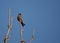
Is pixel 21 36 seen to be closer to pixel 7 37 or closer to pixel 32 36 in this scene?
pixel 7 37

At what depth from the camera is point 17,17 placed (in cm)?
3966

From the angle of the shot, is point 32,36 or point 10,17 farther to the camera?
point 32,36

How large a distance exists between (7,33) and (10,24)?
179 centimetres

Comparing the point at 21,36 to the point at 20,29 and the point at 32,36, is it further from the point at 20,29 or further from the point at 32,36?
the point at 32,36

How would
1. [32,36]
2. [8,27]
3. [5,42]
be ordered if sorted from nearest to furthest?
[5,42]
[8,27]
[32,36]

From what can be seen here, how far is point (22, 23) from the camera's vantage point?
39250 millimetres

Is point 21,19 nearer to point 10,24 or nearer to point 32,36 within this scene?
point 10,24

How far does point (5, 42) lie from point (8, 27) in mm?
2931

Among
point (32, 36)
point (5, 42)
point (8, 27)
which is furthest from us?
point (32, 36)

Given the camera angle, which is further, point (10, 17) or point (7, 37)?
point (10, 17)

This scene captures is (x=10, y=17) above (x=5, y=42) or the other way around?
above

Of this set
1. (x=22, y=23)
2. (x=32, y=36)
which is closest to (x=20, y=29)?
(x=22, y=23)

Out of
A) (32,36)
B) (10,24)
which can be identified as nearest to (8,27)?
(10,24)

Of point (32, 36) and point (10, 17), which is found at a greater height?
point (10, 17)
